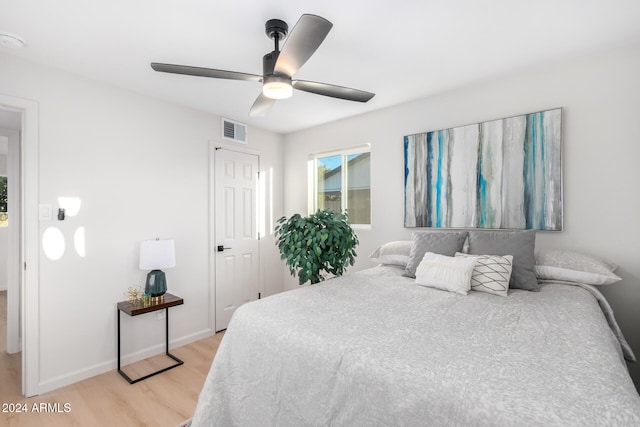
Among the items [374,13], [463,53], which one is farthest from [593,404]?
[463,53]

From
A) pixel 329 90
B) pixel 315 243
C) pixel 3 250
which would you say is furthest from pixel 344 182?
pixel 3 250

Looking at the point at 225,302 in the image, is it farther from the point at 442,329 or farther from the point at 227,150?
the point at 442,329

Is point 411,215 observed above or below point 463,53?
below

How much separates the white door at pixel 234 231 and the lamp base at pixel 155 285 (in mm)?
773

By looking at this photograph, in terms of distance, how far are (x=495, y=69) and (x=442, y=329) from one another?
6.94 feet

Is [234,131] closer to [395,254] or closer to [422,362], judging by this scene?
[395,254]

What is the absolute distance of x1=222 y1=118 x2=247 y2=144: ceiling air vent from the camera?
3.49 metres

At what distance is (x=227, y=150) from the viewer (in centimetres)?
354

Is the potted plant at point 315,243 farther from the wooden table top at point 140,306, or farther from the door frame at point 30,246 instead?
the door frame at point 30,246

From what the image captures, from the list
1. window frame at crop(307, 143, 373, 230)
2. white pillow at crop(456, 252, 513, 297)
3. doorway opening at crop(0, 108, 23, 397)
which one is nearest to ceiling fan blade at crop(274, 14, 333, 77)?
white pillow at crop(456, 252, 513, 297)

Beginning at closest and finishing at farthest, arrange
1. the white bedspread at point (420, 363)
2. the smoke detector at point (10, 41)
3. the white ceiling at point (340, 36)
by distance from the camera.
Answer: the white bedspread at point (420, 363) → the white ceiling at point (340, 36) → the smoke detector at point (10, 41)

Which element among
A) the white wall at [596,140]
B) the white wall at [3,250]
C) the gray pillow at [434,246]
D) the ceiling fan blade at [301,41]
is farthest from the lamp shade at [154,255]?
the white wall at [3,250]

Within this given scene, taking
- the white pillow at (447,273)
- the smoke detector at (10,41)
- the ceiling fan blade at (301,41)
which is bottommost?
the white pillow at (447,273)

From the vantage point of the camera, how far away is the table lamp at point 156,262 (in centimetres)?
259
